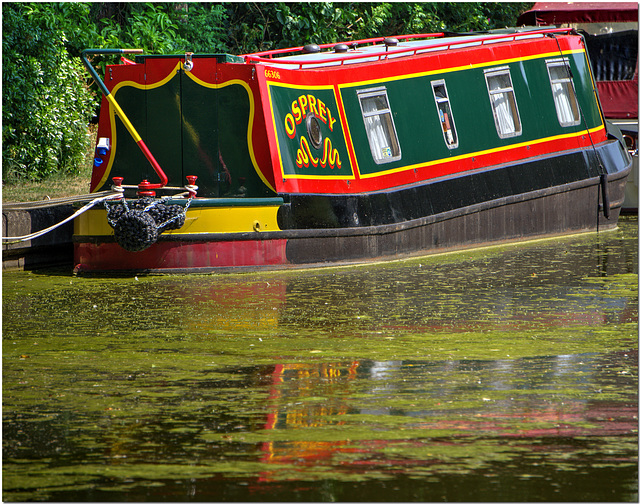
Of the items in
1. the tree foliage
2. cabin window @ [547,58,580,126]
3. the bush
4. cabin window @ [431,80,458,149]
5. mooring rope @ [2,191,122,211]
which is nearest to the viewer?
mooring rope @ [2,191,122,211]

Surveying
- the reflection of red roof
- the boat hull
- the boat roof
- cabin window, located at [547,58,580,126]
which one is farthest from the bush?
the reflection of red roof

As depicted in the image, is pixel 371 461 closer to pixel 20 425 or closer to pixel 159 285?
pixel 20 425

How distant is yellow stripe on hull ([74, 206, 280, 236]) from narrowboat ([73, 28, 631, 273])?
0.01 m

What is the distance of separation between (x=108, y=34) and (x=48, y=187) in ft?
13.5

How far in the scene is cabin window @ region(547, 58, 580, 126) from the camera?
44.3 feet

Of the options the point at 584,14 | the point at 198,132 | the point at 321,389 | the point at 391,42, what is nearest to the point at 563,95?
the point at 391,42

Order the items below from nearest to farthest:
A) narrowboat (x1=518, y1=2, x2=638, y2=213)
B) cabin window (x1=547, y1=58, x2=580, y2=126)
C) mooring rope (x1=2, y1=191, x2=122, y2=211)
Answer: mooring rope (x1=2, y1=191, x2=122, y2=211), cabin window (x1=547, y1=58, x2=580, y2=126), narrowboat (x1=518, y1=2, x2=638, y2=213)

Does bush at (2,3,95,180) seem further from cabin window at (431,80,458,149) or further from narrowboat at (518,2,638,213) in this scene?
narrowboat at (518,2,638,213)

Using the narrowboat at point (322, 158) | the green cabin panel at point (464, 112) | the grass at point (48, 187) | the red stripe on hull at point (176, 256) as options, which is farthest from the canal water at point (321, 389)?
the grass at point (48, 187)

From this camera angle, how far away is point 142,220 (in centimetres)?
966

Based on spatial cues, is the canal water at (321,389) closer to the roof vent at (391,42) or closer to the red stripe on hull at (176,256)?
the red stripe on hull at (176,256)

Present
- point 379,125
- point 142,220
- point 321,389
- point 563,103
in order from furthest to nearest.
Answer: point 563,103, point 379,125, point 142,220, point 321,389

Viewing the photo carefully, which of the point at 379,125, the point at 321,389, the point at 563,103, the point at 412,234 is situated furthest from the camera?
the point at 563,103

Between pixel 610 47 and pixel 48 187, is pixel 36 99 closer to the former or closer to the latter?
pixel 48 187
